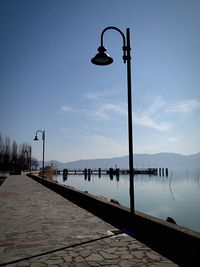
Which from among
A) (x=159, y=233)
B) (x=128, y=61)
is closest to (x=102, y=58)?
(x=128, y=61)

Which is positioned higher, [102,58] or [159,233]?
[102,58]

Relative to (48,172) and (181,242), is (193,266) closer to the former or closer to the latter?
(181,242)

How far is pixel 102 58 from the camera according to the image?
696 cm

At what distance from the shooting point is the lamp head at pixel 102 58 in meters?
6.93

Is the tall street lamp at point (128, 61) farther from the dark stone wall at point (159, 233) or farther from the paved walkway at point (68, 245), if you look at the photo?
the paved walkway at point (68, 245)

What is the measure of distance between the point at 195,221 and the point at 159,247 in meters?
19.1

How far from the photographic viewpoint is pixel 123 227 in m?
6.92

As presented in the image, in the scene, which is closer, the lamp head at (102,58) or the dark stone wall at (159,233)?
the dark stone wall at (159,233)

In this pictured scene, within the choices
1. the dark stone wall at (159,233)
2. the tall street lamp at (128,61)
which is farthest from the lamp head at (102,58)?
the dark stone wall at (159,233)

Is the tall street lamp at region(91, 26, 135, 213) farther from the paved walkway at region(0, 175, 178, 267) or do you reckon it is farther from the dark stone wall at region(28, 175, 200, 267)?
the paved walkway at region(0, 175, 178, 267)

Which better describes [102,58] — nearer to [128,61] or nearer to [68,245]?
[128,61]

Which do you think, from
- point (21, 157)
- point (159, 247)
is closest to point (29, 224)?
point (159, 247)

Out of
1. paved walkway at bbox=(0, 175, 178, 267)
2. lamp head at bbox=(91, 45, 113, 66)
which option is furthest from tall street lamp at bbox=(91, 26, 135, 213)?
paved walkway at bbox=(0, 175, 178, 267)

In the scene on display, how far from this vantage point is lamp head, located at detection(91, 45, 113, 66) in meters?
6.93
